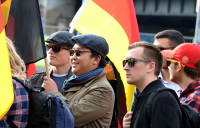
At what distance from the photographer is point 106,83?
9.50ft

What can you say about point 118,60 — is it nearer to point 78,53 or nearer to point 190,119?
point 78,53

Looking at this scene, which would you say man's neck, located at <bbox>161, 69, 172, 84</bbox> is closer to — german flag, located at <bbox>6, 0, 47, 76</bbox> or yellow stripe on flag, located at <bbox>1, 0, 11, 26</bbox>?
german flag, located at <bbox>6, 0, 47, 76</bbox>

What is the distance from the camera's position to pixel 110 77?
4371 millimetres

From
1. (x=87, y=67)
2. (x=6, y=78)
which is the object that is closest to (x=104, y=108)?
(x=87, y=67)

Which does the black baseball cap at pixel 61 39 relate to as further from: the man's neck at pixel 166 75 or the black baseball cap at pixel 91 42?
the man's neck at pixel 166 75

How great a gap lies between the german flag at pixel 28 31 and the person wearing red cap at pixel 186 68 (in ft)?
4.42

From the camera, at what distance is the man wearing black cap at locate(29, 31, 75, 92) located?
3.48 meters

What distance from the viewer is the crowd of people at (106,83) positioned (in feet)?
6.34

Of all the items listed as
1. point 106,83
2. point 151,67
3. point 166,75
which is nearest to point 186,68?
point 151,67

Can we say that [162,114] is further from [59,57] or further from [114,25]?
[114,25]

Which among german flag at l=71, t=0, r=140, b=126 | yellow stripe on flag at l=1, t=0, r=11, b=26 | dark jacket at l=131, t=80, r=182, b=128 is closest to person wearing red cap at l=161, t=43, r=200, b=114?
dark jacket at l=131, t=80, r=182, b=128

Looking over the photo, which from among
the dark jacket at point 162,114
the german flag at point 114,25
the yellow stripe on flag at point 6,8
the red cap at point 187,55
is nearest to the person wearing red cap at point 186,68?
the red cap at point 187,55

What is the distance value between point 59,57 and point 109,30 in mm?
786

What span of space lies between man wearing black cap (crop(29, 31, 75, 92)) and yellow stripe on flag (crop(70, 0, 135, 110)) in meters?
0.28
